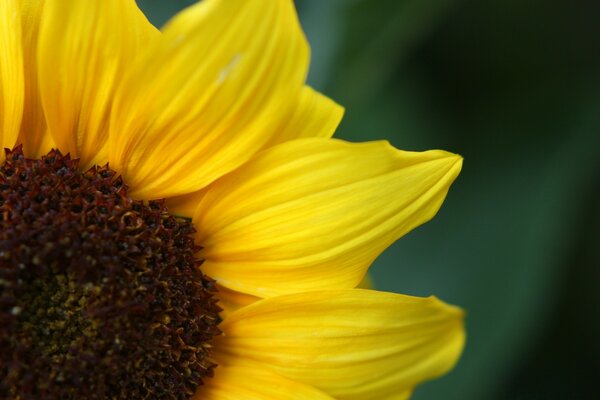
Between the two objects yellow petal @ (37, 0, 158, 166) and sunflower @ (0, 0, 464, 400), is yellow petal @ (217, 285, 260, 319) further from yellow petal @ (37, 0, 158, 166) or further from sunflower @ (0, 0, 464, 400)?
yellow petal @ (37, 0, 158, 166)

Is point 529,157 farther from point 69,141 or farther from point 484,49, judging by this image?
point 69,141

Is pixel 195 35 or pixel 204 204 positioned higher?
pixel 195 35

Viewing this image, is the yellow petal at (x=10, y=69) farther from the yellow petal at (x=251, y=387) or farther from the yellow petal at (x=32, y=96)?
the yellow petal at (x=251, y=387)

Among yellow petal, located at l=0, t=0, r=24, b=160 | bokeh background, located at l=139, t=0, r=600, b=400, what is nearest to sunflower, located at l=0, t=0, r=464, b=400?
yellow petal, located at l=0, t=0, r=24, b=160

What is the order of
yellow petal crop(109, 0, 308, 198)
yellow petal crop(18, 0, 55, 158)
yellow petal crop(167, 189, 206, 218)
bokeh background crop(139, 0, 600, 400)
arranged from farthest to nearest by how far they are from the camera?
bokeh background crop(139, 0, 600, 400), yellow petal crop(167, 189, 206, 218), yellow petal crop(18, 0, 55, 158), yellow petal crop(109, 0, 308, 198)

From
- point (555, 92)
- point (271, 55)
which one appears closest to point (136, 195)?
point (271, 55)

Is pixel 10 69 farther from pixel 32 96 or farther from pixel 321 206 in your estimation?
pixel 321 206

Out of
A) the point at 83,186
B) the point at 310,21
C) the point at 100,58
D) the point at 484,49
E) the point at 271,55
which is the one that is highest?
the point at 484,49
